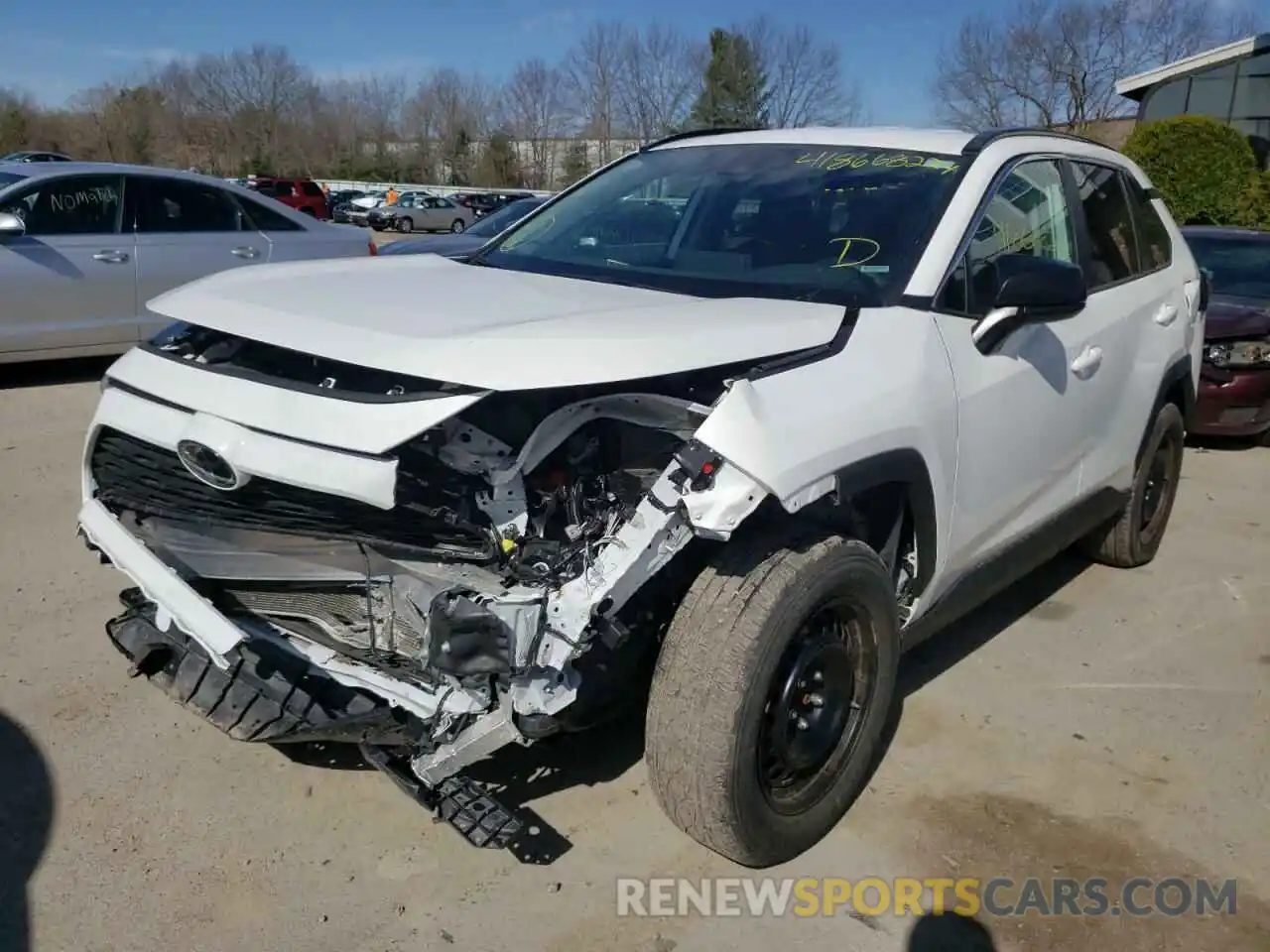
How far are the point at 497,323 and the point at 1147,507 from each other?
3.60 m

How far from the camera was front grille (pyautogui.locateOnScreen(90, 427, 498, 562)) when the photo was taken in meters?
2.48

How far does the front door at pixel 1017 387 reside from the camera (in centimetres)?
304

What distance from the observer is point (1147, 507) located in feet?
16.1

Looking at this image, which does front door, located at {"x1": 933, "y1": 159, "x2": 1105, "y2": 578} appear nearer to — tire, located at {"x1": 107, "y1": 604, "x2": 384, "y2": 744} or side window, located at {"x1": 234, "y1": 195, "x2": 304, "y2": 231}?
tire, located at {"x1": 107, "y1": 604, "x2": 384, "y2": 744}

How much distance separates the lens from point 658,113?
49.2m

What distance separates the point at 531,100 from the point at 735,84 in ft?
59.0

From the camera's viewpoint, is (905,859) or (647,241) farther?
(647,241)

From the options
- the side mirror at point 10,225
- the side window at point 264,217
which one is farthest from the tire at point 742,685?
the side window at point 264,217

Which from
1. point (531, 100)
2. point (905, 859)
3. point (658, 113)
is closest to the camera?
point (905, 859)

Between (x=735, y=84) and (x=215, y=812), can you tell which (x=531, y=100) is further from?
(x=215, y=812)

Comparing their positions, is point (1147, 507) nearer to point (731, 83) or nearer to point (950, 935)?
point (950, 935)

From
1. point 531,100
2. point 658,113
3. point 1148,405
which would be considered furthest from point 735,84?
point 1148,405

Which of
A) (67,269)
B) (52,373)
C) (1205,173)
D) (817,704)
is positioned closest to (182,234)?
(67,269)

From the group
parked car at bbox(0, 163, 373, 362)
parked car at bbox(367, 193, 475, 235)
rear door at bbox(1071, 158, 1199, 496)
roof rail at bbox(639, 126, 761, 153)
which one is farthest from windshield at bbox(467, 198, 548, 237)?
parked car at bbox(367, 193, 475, 235)
